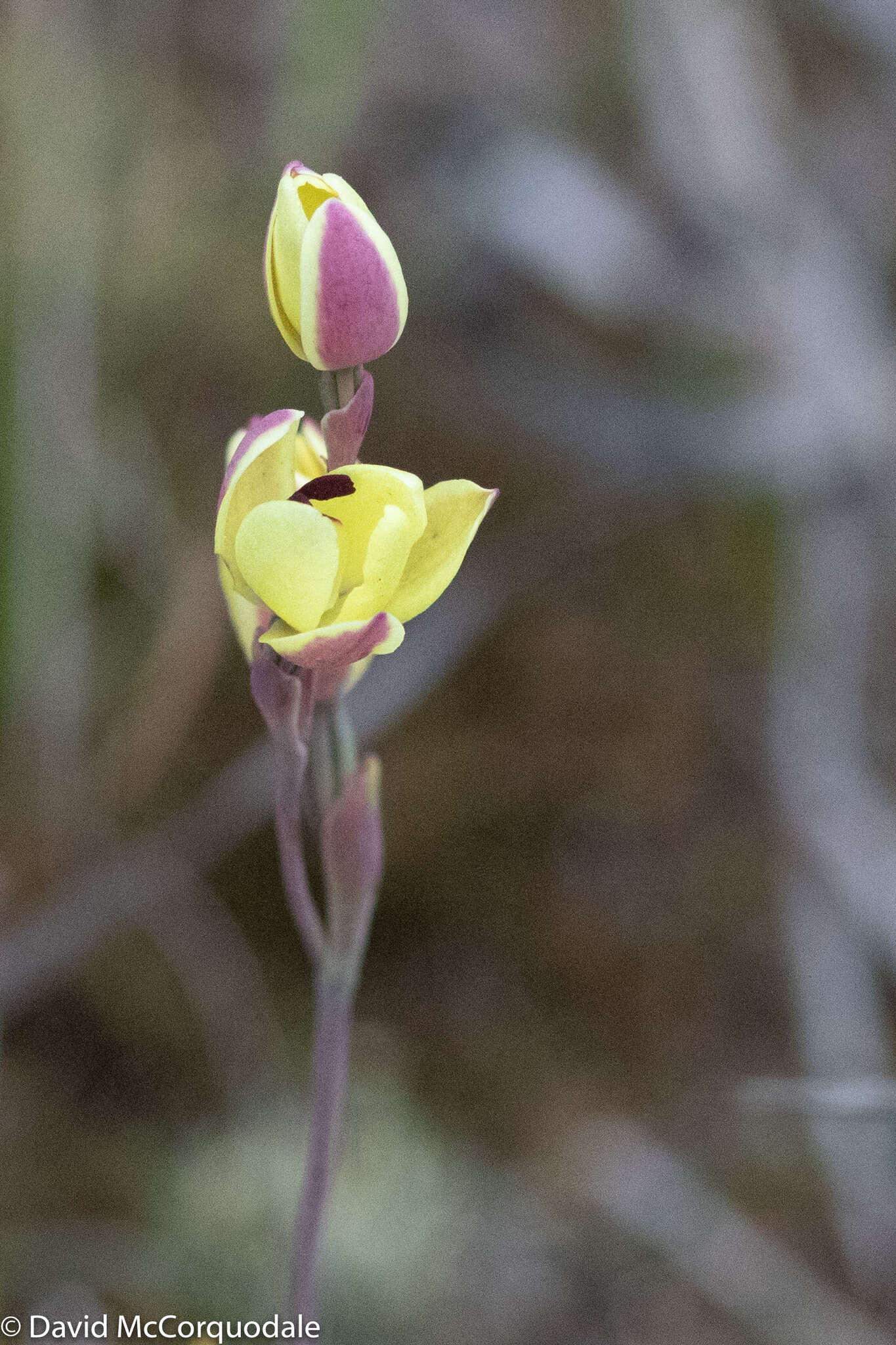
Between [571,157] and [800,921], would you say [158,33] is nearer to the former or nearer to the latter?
[571,157]

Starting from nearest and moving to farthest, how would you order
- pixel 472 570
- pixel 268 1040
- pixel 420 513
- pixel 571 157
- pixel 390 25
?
pixel 420 513
pixel 268 1040
pixel 472 570
pixel 571 157
pixel 390 25

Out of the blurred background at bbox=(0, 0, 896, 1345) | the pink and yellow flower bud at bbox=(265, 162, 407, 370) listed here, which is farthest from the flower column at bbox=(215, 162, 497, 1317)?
the blurred background at bbox=(0, 0, 896, 1345)

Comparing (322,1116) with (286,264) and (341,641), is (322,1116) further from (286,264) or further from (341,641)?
(286,264)

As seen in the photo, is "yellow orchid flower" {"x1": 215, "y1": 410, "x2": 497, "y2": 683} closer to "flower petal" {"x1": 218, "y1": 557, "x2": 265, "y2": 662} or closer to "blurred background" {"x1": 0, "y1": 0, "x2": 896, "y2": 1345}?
"flower petal" {"x1": 218, "y1": 557, "x2": 265, "y2": 662}

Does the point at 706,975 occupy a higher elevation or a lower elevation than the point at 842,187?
lower

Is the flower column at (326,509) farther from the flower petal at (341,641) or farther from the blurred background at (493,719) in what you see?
the blurred background at (493,719)

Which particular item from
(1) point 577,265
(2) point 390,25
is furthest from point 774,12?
(1) point 577,265

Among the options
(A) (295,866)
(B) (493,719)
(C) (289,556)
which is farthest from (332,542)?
(B) (493,719)
